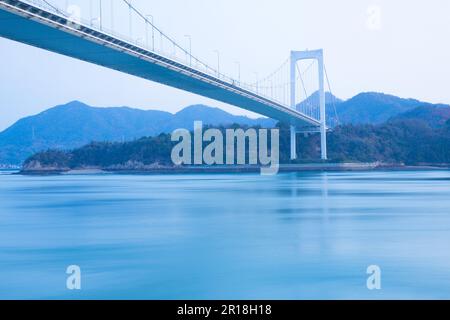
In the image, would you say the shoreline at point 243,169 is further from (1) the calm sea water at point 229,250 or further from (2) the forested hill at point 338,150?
(1) the calm sea water at point 229,250

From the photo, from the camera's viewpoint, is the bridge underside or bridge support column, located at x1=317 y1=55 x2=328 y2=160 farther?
bridge support column, located at x1=317 y1=55 x2=328 y2=160

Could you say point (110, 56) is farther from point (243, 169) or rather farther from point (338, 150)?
point (338, 150)

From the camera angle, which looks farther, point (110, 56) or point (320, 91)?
point (320, 91)

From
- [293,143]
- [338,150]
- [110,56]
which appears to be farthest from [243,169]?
[110,56]

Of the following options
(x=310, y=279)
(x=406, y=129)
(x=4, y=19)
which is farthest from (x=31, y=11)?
(x=406, y=129)

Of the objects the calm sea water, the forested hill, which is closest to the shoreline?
the forested hill

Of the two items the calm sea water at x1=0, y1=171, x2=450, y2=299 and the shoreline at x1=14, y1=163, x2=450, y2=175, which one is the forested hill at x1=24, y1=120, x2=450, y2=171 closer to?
the shoreline at x1=14, y1=163, x2=450, y2=175

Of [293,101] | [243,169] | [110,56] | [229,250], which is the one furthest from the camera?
[243,169]
